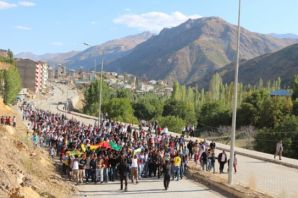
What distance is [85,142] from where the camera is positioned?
2842cm

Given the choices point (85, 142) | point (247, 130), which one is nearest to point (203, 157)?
point (85, 142)

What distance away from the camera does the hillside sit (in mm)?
15039

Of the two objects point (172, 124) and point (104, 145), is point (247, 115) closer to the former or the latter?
point (172, 124)

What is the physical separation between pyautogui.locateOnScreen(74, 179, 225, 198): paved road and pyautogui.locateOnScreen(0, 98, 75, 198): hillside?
3.31ft

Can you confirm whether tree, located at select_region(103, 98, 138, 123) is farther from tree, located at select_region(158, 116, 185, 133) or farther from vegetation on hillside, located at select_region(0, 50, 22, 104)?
vegetation on hillside, located at select_region(0, 50, 22, 104)

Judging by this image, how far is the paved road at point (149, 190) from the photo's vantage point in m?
19.0

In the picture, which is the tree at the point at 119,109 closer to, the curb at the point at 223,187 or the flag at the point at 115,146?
the flag at the point at 115,146

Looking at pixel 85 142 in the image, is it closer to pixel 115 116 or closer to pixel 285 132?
pixel 285 132

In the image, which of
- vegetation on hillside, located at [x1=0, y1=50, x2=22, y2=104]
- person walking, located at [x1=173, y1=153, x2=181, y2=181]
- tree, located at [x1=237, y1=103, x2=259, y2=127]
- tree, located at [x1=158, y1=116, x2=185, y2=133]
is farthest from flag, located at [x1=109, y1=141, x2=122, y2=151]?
vegetation on hillside, located at [x1=0, y1=50, x2=22, y2=104]

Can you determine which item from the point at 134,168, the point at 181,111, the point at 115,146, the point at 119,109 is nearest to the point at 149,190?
the point at 134,168

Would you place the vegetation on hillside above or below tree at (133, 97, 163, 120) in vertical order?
above

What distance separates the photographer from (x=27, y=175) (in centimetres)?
1862

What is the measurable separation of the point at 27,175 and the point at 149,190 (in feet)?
16.3

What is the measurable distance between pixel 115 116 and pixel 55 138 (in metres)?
44.1
